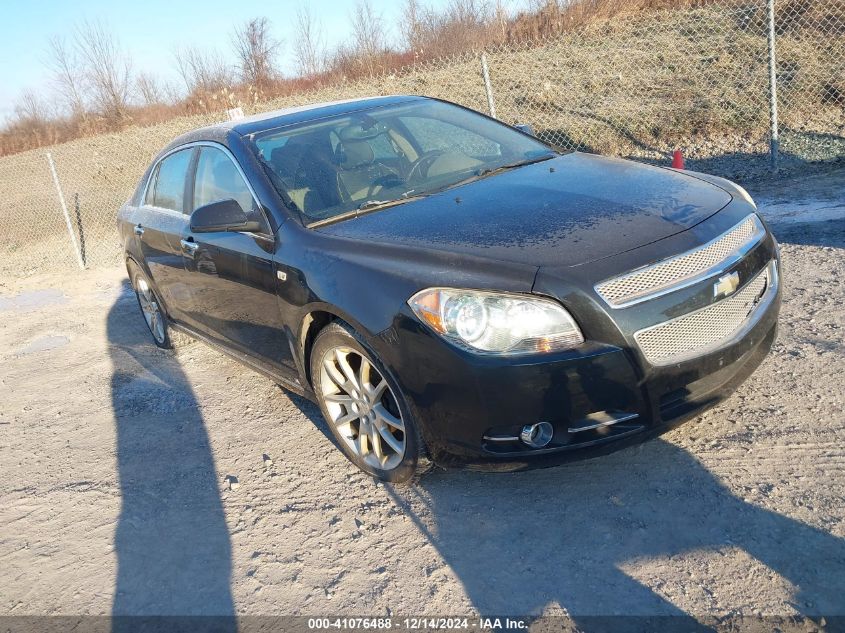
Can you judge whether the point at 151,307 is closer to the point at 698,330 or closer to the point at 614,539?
the point at 614,539

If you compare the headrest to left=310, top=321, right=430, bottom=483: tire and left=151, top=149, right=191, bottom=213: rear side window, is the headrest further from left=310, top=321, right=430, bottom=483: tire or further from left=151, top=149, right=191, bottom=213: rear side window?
left=151, top=149, right=191, bottom=213: rear side window

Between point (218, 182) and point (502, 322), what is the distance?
2306mm

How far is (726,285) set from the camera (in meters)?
2.87

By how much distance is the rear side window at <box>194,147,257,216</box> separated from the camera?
3908mm

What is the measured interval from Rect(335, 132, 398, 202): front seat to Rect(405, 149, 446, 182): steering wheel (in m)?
0.10

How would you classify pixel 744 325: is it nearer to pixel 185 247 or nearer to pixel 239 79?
pixel 185 247

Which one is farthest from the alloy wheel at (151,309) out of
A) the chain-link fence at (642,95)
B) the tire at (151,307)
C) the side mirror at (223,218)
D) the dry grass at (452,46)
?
the dry grass at (452,46)

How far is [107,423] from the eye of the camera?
15.6ft

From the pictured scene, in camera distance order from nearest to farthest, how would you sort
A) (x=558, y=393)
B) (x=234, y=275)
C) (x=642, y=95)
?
(x=558, y=393), (x=234, y=275), (x=642, y=95)

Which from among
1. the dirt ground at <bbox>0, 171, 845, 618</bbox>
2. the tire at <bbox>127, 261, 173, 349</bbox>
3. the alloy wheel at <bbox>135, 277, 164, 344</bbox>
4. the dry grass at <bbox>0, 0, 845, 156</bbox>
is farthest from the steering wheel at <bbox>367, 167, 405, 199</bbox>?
the dry grass at <bbox>0, 0, 845, 156</bbox>

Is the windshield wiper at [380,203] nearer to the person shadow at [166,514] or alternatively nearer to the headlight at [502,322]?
the headlight at [502,322]

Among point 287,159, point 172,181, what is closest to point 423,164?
point 287,159

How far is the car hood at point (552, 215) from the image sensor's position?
9.36ft

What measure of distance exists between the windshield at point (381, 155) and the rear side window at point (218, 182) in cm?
19
